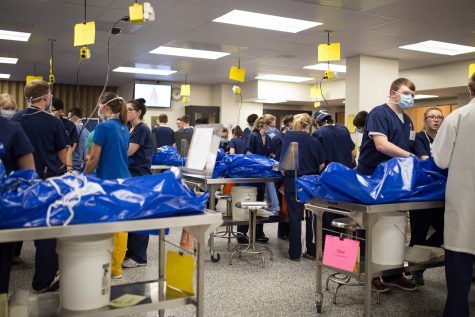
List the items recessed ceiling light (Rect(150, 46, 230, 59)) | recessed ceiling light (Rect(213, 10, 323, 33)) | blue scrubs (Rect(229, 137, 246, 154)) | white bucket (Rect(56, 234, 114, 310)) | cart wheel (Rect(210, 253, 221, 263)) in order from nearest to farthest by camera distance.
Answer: white bucket (Rect(56, 234, 114, 310)) < cart wheel (Rect(210, 253, 221, 263)) < recessed ceiling light (Rect(213, 10, 323, 33)) < blue scrubs (Rect(229, 137, 246, 154)) < recessed ceiling light (Rect(150, 46, 230, 59))

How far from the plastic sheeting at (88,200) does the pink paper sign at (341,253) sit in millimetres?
1147

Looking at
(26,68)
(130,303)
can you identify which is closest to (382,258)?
(130,303)

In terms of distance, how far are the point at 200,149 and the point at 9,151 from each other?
1062 millimetres

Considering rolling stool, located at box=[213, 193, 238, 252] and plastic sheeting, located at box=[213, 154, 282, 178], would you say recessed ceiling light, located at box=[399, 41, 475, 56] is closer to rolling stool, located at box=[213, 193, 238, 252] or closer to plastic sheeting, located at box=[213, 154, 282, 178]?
plastic sheeting, located at box=[213, 154, 282, 178]

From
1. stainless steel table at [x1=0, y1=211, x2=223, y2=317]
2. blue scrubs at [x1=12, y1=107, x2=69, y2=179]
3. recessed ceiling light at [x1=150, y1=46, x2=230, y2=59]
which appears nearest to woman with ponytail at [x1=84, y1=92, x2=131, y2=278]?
blue scrubs at [x1=12, y1=107, x2=69, y2=179]

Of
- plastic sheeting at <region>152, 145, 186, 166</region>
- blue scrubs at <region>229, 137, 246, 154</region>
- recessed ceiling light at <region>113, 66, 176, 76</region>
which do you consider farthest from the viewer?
recessed ceiling light at <region>113, 66, 176, 76</region>

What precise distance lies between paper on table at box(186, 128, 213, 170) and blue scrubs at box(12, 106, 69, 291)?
121 centimetres

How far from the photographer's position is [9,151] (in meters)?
2.33

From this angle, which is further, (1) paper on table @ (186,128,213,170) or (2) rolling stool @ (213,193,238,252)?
(2) rolling stool @ (213,193,238,252)

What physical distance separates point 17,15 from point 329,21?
13.1 feet

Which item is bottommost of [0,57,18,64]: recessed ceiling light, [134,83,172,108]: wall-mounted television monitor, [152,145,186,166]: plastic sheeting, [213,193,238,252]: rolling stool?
[213,193,238,252]: rolling stool

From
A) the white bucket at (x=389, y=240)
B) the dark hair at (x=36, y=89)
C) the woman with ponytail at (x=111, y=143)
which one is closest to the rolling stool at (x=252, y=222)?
the woman with ponytail at (x=111, y=143)

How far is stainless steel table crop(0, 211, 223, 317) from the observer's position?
62.7 inches

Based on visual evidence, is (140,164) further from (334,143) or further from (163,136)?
(163,136)
